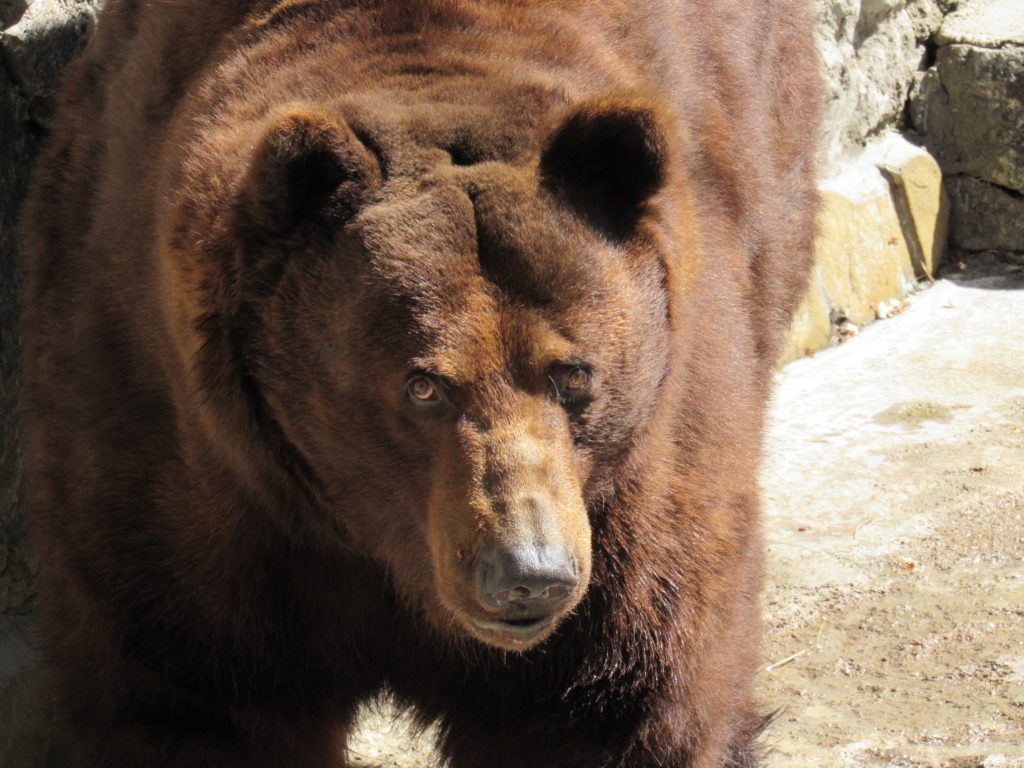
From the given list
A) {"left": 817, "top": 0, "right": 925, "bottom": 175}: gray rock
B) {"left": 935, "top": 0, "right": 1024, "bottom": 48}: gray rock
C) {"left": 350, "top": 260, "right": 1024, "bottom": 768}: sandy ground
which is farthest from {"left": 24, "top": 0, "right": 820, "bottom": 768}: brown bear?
{"left": 935, "top": 0, "right": 1024, "bottom": 48}: gray rock

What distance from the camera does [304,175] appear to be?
11.3 feet

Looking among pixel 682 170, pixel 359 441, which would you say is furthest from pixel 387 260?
pixel 682 170

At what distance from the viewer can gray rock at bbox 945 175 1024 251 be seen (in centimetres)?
941

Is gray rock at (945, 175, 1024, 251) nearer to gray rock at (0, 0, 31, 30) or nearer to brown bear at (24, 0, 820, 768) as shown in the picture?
brown bear at (24, 0, 820, 768)

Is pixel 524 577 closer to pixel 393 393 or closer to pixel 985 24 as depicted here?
pixel 393 393

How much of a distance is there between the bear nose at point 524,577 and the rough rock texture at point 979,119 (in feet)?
22.9

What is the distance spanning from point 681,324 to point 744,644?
1047 millimetres

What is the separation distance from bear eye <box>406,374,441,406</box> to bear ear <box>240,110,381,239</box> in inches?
16.5

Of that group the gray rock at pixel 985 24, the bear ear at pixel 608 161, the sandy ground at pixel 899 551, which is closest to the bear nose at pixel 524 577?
the bear ear at pixel 608 161

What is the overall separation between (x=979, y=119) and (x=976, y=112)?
0.05 m

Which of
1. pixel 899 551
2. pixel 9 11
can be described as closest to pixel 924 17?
pixel 899 551

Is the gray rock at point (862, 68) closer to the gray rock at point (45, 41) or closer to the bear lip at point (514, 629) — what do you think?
the gray rock at point (45, 41)

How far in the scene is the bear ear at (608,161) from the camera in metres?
3.49

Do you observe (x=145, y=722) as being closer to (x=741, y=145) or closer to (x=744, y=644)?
(x=744, y=644)
